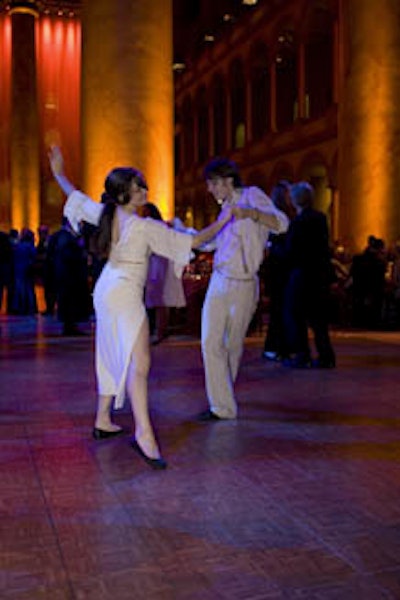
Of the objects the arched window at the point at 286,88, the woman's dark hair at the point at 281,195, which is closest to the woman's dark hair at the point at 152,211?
the woman's dark hair at the point at 281,195

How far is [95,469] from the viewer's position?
151 inches

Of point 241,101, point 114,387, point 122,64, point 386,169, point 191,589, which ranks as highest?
point 241,101

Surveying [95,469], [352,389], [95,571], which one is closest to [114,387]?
[95,469]

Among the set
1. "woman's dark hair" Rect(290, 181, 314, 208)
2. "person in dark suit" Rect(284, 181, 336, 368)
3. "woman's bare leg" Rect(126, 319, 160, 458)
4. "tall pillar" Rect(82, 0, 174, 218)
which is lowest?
"woman's bare leg" Rect(126, 319, 160, 458)

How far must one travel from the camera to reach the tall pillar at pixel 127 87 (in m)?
10.2

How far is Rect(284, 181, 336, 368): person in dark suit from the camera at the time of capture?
714 cm

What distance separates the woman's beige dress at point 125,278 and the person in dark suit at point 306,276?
3399 millimetres

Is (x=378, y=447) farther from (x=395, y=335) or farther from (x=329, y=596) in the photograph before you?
(x=395, y=335)

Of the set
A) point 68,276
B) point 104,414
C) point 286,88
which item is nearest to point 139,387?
point 104,414

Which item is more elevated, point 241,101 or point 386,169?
point 241,101

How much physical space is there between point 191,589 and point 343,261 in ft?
38.3

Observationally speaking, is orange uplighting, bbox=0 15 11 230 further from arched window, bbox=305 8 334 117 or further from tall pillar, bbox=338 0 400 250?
tall pillar, bbox=338 0 400 250

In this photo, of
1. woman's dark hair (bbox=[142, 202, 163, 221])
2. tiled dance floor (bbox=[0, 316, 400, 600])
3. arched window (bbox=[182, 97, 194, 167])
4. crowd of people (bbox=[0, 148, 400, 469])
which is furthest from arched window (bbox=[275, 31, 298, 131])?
tiled dance floor (bbox=[0, 316, 400, 600])

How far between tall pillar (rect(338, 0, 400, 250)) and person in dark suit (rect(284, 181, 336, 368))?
7067 mm
